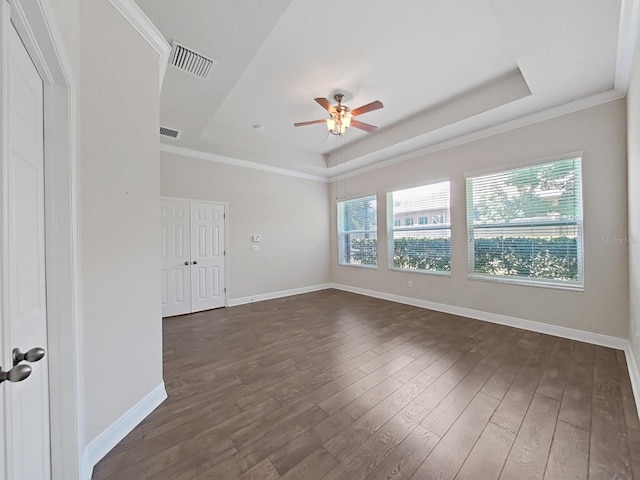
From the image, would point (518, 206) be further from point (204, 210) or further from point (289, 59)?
point (204, 210)

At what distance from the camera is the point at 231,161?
491cm

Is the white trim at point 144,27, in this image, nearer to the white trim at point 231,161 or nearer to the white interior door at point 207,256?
the white trim at point 231,161

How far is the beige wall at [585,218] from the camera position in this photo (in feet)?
9.21

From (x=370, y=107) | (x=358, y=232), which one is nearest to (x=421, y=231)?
(x=358, y=232)

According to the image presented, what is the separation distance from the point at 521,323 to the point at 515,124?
2.73m

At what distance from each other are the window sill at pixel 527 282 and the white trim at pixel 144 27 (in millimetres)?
4613

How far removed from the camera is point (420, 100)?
11.5 ft

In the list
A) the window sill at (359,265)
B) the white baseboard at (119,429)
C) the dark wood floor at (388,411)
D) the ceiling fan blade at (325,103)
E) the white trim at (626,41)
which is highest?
the white trim at (626,41)

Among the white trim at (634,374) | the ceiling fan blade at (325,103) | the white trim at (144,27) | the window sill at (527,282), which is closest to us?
the white trim at (144,27)

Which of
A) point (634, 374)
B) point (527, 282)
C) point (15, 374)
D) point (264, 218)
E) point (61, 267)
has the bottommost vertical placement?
point (634, 374)

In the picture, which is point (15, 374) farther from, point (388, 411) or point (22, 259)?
point (388, 411)

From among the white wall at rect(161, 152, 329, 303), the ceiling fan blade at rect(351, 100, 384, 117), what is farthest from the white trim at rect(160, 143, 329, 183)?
the ceiling fan blade at rect(351, 100, 384, 117)

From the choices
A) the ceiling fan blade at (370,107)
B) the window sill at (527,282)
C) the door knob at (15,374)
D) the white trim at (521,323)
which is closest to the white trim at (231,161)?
the ceiling fan blade at (370,107)

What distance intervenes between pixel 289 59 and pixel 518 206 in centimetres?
348
